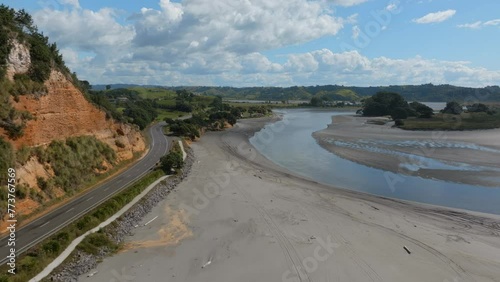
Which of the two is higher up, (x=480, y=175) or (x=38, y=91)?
(x=38, y=91)

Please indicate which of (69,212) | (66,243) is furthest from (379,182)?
(66,243)

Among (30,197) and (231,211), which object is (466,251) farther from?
(30,197)

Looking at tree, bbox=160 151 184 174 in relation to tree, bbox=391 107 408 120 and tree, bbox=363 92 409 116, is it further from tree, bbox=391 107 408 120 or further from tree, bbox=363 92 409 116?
tree, bbox=363 92 409 116

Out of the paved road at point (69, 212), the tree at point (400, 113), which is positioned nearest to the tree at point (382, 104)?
the tree at point (400, 113)

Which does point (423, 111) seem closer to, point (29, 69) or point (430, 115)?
point (430, 115)

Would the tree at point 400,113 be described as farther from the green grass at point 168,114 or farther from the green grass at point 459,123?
the green grass at point 168,114

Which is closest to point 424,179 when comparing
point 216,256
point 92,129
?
point 216,256

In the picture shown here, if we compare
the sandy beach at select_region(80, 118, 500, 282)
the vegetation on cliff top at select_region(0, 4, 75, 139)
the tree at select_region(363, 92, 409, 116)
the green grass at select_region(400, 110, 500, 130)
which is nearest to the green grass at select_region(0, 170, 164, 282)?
the sandy beach at select_region(80, 118, 500, 282)
